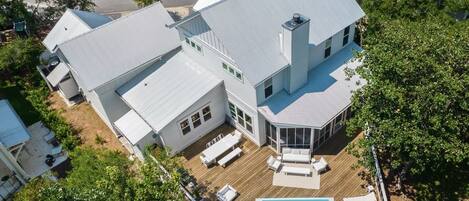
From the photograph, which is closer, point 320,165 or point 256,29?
point 256,29

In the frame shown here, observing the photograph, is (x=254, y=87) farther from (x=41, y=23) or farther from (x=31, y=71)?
(x=41, y=23)

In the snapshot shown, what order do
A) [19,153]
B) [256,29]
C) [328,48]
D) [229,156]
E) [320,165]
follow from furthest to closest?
1. [19,153]
2. [328,48]
3. [229,156]
4. [320,165]
5. [256,29]

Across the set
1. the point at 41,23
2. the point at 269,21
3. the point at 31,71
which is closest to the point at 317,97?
the point at 269,21

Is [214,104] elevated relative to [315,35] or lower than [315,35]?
lower

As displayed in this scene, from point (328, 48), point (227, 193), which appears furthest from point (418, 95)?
point (227, 193)

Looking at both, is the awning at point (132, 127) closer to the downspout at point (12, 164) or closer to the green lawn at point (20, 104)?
the downspout at point (12, 164)

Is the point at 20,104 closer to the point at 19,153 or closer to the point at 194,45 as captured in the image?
the point at 19,153

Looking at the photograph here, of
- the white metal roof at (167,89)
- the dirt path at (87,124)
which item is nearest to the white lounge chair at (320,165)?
the white metal roof at (167,89)
